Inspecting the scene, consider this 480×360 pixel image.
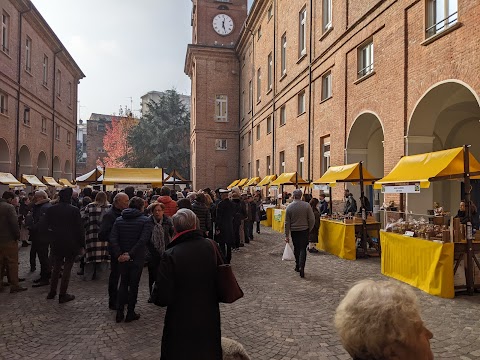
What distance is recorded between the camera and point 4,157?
A: 20938mm

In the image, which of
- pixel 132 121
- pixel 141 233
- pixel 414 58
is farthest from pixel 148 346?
pixel 132 121

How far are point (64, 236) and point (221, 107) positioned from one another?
3115 cm

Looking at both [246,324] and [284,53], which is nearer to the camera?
[246,324]

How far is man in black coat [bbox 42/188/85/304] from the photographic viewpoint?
20.7 ft

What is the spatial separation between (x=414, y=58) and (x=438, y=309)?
24.4ft

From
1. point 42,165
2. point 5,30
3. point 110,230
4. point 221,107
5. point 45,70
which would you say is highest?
point 5,30

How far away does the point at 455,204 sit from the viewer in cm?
1384

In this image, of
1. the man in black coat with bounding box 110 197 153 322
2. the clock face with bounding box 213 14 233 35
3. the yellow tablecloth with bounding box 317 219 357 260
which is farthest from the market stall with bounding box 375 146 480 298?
the clock face with bounding box 213 14 233 35

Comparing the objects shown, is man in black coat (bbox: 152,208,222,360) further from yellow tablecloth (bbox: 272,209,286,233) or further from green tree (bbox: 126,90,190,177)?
green tree (bbox: 126,90,190,177)

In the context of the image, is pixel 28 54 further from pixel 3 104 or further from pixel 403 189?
pixel 403 189

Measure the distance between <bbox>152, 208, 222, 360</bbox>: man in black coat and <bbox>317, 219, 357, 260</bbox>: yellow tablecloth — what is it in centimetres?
792

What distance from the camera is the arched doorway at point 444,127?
10289 mm

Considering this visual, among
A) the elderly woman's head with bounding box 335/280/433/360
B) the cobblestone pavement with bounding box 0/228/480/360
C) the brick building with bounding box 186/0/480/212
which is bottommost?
the cobblestone pavement with bounding box 0/228/480/360

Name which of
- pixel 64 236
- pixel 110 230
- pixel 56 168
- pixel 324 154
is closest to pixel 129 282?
pixel 110 230
